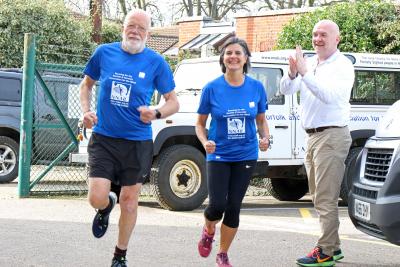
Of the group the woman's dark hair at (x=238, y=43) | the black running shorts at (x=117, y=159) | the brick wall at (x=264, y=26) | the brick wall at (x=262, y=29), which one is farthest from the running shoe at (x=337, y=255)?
the brick wall at (x=262, y=29)

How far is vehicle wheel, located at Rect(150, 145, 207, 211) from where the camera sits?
9.97 meters

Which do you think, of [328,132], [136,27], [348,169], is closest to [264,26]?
[348,169]

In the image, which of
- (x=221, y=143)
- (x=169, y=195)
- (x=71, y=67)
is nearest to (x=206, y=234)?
(x=221, y=143)

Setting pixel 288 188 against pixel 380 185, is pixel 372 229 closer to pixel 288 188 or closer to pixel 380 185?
pixel 380 185

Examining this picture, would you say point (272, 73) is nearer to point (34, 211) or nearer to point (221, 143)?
point (34, 211)

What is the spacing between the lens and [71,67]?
11.6 m

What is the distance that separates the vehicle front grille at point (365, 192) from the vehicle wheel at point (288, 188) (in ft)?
18.5

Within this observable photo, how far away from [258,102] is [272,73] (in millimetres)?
4190

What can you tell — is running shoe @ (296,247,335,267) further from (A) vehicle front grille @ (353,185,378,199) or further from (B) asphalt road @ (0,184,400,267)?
(A) vehicle front grille @ (353,185,378,199)

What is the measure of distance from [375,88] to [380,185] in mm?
5623

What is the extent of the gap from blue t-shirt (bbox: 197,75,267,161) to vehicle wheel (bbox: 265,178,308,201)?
5.77m

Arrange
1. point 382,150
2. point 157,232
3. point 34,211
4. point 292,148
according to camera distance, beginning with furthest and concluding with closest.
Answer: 1. point 292,148
2. point 34,211
3. point 157,232
4. point 382,150

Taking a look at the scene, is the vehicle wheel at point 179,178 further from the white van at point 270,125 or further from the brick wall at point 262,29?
the brick wall at point 262,29

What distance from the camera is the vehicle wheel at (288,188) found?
1210 cm
